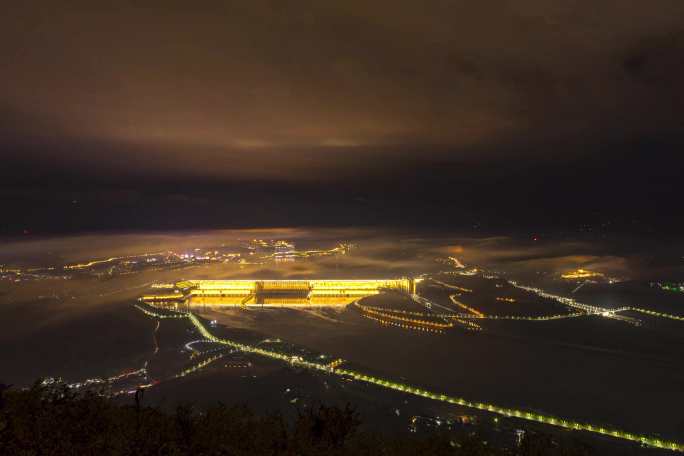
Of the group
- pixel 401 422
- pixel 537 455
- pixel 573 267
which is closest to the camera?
pixel 537 455

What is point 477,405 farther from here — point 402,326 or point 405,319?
point 405,319

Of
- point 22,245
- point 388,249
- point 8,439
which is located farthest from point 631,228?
point 22,245

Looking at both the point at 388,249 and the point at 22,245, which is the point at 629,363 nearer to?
the point at 388,249

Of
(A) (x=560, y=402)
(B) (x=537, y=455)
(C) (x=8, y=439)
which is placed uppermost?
(C) (x=8, y=439)

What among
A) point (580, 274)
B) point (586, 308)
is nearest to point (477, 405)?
point (586, 308)

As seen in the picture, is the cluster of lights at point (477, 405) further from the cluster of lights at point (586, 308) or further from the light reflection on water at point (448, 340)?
the cluster of lights at point (586, 308)

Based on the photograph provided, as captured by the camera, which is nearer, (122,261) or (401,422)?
(401,422)

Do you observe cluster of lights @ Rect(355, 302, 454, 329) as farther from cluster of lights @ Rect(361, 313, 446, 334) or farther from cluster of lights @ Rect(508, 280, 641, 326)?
cluster of lights @ Rect(508, 280, 641, 326)
